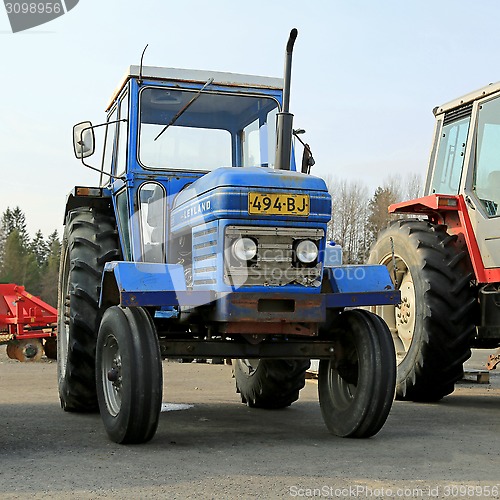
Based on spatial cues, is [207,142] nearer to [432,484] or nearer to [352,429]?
[352,429]

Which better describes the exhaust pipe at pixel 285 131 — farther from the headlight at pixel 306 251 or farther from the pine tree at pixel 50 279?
the pine tree at pixel 50 279

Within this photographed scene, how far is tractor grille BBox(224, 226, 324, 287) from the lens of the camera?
5.30 metres

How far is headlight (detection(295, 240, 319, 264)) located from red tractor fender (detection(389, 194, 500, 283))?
257 centimetres

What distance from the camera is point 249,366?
25.4ft

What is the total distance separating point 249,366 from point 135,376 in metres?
2.80

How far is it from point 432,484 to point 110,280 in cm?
273

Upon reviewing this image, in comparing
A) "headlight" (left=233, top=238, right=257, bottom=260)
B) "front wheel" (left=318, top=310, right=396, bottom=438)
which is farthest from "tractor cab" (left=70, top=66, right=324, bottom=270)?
"front wheel" (left=318, top=310, right=396, bottom=438)

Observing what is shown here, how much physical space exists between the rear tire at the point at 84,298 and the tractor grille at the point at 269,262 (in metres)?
1.61

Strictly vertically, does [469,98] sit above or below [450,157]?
above

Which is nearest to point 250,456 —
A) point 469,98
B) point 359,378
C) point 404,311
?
point 359,378

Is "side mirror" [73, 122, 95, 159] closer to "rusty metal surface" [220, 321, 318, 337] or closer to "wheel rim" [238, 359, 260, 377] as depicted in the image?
"rusty metal surface" [220, 321, 318, 337]

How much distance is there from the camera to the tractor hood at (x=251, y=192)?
209 inches

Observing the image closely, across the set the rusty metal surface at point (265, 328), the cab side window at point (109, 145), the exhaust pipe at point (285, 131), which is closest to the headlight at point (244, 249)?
the rusty metal surface at point (265, 328)

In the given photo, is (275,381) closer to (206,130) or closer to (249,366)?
(249,366)
